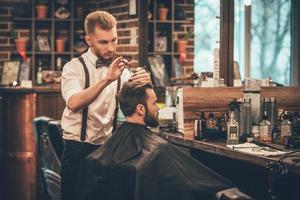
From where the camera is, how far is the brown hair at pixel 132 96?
313 centimetres

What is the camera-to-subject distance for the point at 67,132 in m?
3.45

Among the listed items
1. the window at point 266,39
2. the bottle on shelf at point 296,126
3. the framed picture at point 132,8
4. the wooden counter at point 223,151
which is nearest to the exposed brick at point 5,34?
the framed picture at point 132,8

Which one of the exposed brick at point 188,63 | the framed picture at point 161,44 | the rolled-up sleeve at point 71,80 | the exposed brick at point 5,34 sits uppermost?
the exposed brick at point 5,34

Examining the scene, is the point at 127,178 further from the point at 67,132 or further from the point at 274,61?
the point at 274,61

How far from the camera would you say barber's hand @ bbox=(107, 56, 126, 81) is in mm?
3254

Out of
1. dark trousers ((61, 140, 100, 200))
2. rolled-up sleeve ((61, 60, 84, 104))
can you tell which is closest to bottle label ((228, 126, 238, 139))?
dark trousers ((61, 140, 100, 200))

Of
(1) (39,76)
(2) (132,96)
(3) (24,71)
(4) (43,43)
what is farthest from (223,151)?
(4) (43,43)

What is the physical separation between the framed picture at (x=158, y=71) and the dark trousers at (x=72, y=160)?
3380 mm

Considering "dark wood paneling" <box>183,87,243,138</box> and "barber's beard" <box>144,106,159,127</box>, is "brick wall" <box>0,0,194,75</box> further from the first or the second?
"barber's beard" <box>144,106,159,127</box>

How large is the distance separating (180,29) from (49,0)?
1.64 meters

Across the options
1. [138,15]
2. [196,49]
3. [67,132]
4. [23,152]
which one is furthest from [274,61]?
[67,132]

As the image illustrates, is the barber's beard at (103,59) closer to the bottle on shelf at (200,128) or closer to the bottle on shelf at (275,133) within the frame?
the bottle on shelf at (200,128)

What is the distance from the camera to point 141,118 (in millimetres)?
3191

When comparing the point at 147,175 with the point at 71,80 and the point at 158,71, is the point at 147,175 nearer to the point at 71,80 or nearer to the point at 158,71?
the point at 71,80
